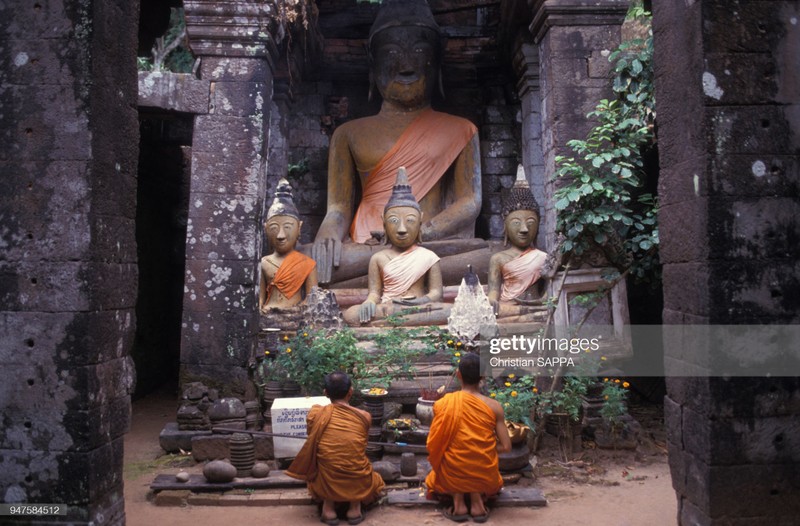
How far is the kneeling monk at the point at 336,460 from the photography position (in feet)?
13.7

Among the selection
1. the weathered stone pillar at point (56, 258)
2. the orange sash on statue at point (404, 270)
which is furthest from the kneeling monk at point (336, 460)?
the orange sash on statue at point (404, 270)

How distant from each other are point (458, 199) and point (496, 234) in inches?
36.8

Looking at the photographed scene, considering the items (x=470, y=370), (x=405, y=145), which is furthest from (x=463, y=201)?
(x=470, y=370)

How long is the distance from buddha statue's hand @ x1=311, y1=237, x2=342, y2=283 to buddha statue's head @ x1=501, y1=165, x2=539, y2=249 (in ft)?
7.71

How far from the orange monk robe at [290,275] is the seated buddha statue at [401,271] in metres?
0.75

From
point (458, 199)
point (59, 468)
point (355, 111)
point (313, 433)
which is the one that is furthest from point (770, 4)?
point (355, 111)

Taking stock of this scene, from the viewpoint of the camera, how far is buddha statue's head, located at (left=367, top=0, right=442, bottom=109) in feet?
30.3

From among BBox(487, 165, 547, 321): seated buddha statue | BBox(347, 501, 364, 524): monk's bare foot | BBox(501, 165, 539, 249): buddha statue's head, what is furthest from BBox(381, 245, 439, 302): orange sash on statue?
BBox(347, 501, 364, 524): monk's bare foot

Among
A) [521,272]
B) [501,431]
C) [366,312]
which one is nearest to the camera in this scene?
[501,431]

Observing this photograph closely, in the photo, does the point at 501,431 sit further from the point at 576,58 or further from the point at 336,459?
the point at 576,58

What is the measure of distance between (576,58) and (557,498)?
194 inches

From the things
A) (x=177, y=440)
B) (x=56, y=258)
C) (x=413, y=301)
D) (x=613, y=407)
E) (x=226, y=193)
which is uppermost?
(x=226, y=193)

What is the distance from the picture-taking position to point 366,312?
7086 mm

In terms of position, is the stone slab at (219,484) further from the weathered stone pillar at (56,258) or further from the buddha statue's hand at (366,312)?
the buddha statue's hand at (366,312)
